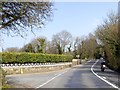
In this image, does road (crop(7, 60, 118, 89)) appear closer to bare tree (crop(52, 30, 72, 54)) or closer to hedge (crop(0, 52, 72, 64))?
hedge (crop(0, 52, 72, 64))

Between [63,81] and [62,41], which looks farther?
[62,41]

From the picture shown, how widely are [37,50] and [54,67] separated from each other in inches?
1444

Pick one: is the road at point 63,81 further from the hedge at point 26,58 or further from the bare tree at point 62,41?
the bare tree at point 62,41

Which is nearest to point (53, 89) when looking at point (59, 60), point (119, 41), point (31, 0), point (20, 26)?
point (20, 26)

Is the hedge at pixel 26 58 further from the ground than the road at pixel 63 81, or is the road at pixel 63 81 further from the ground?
the hedge at pixel 26 58

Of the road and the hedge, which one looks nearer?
the road

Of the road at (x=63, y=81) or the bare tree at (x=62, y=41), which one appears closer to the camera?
the road at (x=63, y=81)

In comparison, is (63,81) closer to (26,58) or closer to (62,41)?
(26,58)

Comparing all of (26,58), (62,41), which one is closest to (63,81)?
(26,58)

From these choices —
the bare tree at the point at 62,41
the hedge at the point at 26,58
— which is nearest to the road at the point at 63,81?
the hedge at the point at 26,58

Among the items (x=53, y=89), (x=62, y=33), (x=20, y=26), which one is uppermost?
(x=62, y=33)

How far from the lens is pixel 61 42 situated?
134 metres

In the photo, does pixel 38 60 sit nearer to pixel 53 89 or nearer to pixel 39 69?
pixel 39 69

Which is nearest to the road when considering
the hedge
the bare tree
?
the hedge
